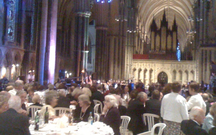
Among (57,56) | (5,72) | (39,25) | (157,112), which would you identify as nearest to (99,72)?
(57,56)

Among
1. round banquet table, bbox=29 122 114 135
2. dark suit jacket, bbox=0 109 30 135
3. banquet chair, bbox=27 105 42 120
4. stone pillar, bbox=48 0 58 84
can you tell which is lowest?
round banquet table, bbox=29 122 114 135

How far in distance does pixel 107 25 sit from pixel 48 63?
491 inches

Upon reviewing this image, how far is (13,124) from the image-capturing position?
323 cm

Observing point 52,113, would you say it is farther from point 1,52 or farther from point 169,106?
point 1,52

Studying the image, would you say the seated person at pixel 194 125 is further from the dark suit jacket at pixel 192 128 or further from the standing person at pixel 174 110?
the standing person at pixel 174 110

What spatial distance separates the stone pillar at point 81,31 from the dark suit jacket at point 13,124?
59.3ft

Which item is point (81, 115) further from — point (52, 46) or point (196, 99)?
point (52, 46)

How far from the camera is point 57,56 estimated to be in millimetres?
30109

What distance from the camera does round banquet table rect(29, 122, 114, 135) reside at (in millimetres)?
4239

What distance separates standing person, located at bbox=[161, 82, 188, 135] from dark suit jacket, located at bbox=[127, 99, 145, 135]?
3.30ft

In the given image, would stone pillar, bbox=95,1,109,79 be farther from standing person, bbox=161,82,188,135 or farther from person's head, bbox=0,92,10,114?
person's head, bbox=0,92,10,114

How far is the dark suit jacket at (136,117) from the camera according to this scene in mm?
6188

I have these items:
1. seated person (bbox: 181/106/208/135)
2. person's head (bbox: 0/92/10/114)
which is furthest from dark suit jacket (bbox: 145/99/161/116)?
person's head (bbox: 0/92/10/114)

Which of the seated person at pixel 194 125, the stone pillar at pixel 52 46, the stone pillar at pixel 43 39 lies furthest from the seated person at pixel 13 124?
the stone pillar at pixel 52 46
